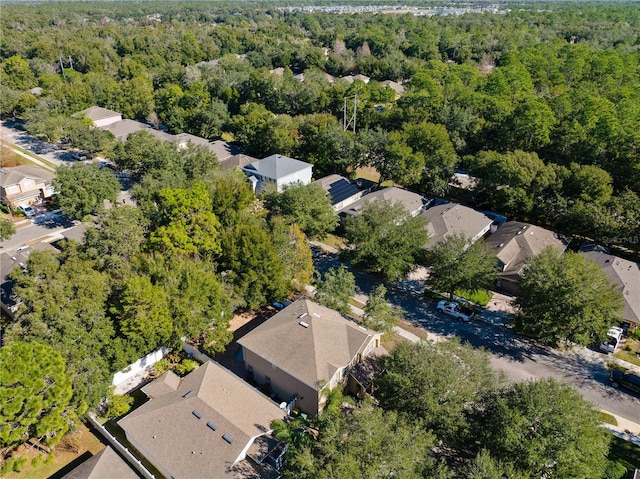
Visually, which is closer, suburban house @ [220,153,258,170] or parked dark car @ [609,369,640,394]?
parked dark car @ [609,369,640,394]

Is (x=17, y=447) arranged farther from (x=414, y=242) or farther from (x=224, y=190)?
(x=414, y=242)

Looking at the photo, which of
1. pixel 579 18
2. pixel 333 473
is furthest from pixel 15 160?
pixel 579 18

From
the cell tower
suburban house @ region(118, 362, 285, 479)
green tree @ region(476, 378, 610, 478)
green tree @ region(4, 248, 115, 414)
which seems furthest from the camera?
the cell tower

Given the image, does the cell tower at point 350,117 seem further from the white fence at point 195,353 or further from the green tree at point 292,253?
the white fence at point 195,353

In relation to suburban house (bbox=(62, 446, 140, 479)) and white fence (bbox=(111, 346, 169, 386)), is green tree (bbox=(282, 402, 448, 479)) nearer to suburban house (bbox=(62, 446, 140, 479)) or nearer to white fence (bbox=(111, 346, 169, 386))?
suburban house (bbox=(62, 446, 140, 479))

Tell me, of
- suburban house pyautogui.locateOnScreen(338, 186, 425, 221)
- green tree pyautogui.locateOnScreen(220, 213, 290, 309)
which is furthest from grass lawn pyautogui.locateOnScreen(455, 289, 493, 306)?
green tree pyautogui.locateOnScreen(220, 213, 290, 309)

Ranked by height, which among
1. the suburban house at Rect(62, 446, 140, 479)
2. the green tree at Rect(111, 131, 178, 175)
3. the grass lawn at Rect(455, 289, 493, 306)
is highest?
the green tree at Rect(111, 131, 178, 175)

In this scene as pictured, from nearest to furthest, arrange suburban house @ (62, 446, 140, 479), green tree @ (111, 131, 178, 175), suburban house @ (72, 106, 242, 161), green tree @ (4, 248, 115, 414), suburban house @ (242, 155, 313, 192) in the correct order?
suburban house @ (62, 446, 140, 479), green tree @ (4, 248, 115, 414), green tree @ (111, 131, 178, 175), suburban house @ (242, 155, 313, 192), suburban house @ (72, 106, 242, 161)
